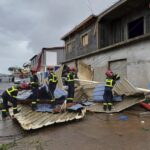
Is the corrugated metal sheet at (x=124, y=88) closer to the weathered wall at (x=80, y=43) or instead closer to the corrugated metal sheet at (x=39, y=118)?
the corrugated metal sheet at (x=39, y=118)

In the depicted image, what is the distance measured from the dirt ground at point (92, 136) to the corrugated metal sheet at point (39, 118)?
176 millimetres

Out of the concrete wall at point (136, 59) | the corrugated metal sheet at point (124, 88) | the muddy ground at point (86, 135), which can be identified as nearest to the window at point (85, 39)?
the concrete wall at point (136, 59)

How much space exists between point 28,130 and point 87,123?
2080mm

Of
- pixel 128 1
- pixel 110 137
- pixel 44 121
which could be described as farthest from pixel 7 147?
pixel 128 1

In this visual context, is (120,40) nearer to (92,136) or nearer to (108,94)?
(108,94)

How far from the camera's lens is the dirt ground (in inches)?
234

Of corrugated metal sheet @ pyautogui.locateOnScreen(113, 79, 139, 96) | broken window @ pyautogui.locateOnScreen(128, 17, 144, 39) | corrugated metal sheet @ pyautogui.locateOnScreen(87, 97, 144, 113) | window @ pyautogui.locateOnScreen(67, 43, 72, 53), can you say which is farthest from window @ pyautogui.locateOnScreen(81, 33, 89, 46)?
corrugated metal sheet @ pyautogui.locateOnScreen(87, 97, 144, 113)

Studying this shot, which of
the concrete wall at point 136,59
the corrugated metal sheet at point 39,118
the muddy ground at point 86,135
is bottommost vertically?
the muddy ground at point 86,135

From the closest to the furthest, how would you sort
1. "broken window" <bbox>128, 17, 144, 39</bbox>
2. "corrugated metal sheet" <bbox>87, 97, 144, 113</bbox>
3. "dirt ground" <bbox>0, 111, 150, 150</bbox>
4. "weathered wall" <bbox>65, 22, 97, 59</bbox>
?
"dirt ground" <bbox>0, 111, 150, 150</bbox> < "corrugated metal sheet" <bbox>87, 97, 144, 113</bbox> < "broken window" <bbox>128, 17, 144, 39</bbox> < "weathered wall" <bbox>65, 22, 97, 59</bbox>

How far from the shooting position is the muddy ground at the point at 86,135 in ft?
19.6

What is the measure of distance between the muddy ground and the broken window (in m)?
8.85

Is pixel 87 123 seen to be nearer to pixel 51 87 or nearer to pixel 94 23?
pixel 51 87

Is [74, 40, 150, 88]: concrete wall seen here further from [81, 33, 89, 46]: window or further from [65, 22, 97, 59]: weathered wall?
[81, 33, 89, 46]: window

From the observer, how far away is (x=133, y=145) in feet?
19.5
